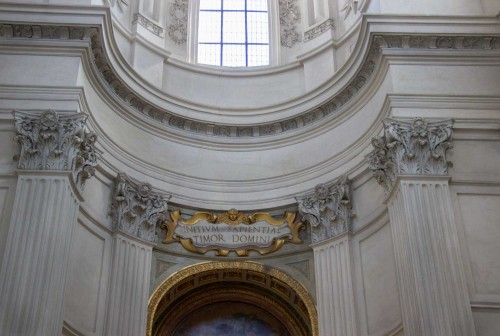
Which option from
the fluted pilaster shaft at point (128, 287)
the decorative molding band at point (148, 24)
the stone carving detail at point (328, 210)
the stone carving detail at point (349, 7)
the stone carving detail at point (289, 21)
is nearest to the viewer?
the fluted pilaster shaft at point (128, 287)

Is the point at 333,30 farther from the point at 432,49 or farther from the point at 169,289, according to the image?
the point at 169,289

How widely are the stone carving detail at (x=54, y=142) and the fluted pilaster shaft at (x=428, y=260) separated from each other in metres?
5.74

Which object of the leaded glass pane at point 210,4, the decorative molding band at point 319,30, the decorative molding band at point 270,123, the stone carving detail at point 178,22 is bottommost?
the decorative molding band at point 270,123

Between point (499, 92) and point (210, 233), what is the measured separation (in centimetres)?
679

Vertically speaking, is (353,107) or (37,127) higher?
(353,107)

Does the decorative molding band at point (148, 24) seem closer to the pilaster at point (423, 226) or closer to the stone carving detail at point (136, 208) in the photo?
the stone carving detail at point (136, 208)

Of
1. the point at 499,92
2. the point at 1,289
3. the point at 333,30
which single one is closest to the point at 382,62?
the point at 499,92

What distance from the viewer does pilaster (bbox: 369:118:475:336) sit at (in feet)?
38.9

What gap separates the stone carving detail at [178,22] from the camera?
19.1 m

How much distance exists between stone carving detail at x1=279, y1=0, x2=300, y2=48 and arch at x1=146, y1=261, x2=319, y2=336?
631cm

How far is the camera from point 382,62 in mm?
14781

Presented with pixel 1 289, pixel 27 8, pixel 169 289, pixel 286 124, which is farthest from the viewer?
pixel 286 124

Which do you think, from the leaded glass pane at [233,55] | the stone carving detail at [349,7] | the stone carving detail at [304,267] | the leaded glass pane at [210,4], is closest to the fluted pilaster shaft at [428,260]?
the stone carving detail at [304,267]


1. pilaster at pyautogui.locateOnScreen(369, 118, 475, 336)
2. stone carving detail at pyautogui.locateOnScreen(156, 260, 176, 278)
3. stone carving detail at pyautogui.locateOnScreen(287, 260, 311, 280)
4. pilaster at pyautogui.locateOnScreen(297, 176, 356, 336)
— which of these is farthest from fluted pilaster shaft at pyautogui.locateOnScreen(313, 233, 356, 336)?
stone carving detail at pyautogui.locateOnScreen(156, 260, 176, 278)
